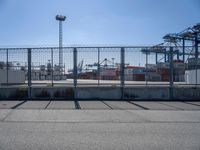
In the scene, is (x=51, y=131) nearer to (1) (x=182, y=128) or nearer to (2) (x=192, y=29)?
(1) (x=182, y=128)

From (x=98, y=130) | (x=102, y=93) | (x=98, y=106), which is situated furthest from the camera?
(x=102, y=93)

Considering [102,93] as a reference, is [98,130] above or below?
below

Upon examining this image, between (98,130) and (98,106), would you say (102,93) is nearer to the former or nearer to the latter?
(98,106)

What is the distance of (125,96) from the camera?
17250 mm

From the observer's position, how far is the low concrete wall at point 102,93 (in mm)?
16922

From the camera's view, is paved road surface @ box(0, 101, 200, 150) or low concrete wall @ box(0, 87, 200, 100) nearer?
paved road surface @ box(0, 101, 200, 150)

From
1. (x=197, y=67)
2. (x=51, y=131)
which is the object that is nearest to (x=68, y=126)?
(x=51, y=131)

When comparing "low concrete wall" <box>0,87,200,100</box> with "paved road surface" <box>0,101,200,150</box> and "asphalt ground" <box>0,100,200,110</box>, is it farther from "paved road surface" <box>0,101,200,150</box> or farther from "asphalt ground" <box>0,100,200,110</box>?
"paved road surface" <box>0,101,200,150</box>

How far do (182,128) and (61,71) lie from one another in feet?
36.2

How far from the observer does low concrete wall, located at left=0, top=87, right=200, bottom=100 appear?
16.9 meters

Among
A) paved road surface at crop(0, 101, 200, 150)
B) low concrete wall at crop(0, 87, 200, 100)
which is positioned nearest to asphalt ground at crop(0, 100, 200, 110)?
paved road surface at crop(0, 101, 200, 150)

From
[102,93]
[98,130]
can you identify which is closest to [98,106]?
[102,93]

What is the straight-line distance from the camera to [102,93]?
1717cm

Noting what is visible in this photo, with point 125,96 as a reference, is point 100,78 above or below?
above
